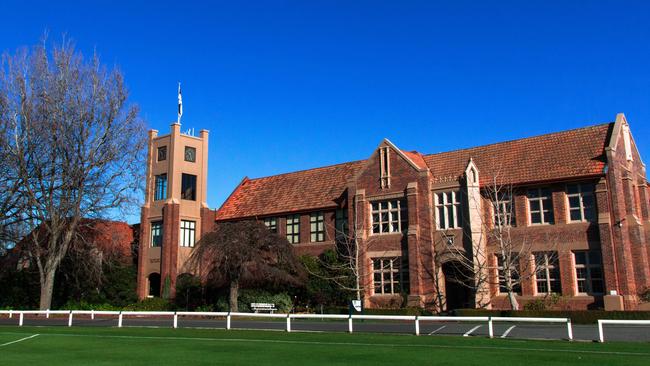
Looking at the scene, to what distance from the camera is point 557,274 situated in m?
31.8

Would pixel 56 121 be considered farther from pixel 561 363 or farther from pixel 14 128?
pixel 561 363

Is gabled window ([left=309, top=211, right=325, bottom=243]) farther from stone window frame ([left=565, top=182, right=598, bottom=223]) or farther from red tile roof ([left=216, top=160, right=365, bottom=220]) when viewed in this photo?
stone window frame ([left=565, top=182, right=598, bottom=223])

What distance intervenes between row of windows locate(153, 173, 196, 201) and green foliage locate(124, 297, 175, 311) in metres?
8.36

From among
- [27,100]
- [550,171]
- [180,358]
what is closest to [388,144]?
[550,171]

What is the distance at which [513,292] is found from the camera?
105 feet

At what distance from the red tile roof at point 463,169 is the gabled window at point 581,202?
3.07 feet

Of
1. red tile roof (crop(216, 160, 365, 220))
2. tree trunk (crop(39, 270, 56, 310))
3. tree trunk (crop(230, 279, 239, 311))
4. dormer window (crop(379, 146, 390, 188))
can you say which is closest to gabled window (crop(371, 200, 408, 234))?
dormer window (crop(379, 146, 390, 188))

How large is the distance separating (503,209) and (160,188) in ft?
88.9

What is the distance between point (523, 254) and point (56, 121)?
93.4 ft

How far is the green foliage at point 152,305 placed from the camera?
40.8 meters

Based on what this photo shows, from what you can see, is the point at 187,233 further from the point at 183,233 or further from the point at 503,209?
the point at 503,209

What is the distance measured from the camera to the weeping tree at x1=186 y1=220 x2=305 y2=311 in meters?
34.0

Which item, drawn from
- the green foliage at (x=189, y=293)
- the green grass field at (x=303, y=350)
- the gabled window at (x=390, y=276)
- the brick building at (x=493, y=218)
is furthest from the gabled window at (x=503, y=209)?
the green foliage at (x=189, y=293)

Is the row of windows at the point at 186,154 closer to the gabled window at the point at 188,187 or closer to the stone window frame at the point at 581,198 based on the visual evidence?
the gabled window at the point at 188,187
